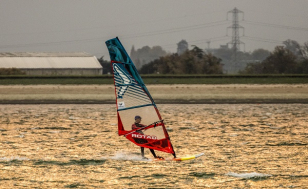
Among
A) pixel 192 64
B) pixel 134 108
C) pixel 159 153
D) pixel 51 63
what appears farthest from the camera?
pixel 51 63

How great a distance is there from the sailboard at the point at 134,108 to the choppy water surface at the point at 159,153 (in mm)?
578

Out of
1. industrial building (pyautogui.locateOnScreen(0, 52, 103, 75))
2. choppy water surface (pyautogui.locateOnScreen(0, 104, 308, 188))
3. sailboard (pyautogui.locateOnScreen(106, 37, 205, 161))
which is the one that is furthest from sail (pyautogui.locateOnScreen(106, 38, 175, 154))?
industrial building (pyautogui.locateOnScreen(0, 52, 103, 75))

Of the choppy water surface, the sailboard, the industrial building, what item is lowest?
the choppy water surface

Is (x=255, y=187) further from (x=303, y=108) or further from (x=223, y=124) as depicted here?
(x=303, y=108)

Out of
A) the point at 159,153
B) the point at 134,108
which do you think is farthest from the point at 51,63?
the point at 134,108

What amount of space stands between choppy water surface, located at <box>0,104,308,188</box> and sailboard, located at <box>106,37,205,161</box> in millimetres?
578

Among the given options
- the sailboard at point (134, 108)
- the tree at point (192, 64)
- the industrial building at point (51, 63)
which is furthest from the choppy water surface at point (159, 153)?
the industrial building at point (51, 63)

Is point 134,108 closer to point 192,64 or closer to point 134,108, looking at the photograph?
point 134,108

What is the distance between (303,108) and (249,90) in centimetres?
1947

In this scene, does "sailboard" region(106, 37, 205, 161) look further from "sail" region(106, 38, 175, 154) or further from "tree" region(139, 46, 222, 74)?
"tree" region(139, 46, 222, 74)

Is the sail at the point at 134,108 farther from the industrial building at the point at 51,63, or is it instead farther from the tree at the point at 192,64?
the industrial building at the point at 51,63

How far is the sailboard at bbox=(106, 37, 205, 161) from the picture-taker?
51.5 ft

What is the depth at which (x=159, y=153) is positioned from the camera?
Answer: 57.1 ft

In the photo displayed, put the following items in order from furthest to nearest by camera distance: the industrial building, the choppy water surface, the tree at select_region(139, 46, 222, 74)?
the industrial building
the tree at select_region(139, 46, 222, 74)
the choppy water surface
